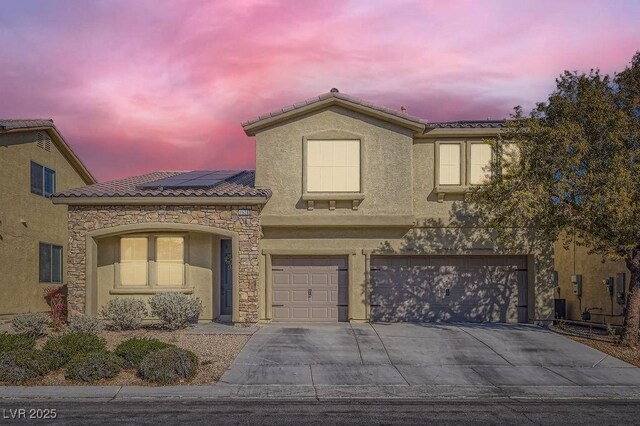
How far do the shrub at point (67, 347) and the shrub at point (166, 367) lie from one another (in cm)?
169

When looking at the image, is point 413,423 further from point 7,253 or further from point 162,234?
point 7,253

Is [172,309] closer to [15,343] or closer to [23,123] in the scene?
[15,343]

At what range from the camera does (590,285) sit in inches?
1125

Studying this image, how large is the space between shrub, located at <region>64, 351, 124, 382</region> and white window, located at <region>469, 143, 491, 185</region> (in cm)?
1246

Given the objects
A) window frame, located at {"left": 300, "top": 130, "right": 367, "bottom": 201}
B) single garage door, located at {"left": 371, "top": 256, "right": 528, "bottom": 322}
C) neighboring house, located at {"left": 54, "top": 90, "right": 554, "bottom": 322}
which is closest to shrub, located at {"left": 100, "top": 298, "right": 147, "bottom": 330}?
neighboring house, located at {"left": 54, "top": 90, "right": 554, "bottom": 322}

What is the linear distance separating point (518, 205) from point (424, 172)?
484 cm

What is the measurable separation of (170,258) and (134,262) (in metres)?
1.16

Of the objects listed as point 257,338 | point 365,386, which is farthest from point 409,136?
point 365,386

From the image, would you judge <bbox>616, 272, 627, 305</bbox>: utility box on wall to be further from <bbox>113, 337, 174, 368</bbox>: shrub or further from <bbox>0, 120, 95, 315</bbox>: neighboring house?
<bbox>0, 120, 95, 315</bbox>: neighboring house

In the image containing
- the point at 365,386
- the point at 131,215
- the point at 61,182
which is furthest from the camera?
the point at 61,182

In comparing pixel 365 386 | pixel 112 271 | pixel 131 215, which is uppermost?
pixel 131 215

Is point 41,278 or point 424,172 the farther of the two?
point 41,278

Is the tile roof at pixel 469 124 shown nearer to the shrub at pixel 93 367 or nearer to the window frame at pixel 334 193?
the window frame at pixel 334 193

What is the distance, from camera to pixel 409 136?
2189cm
